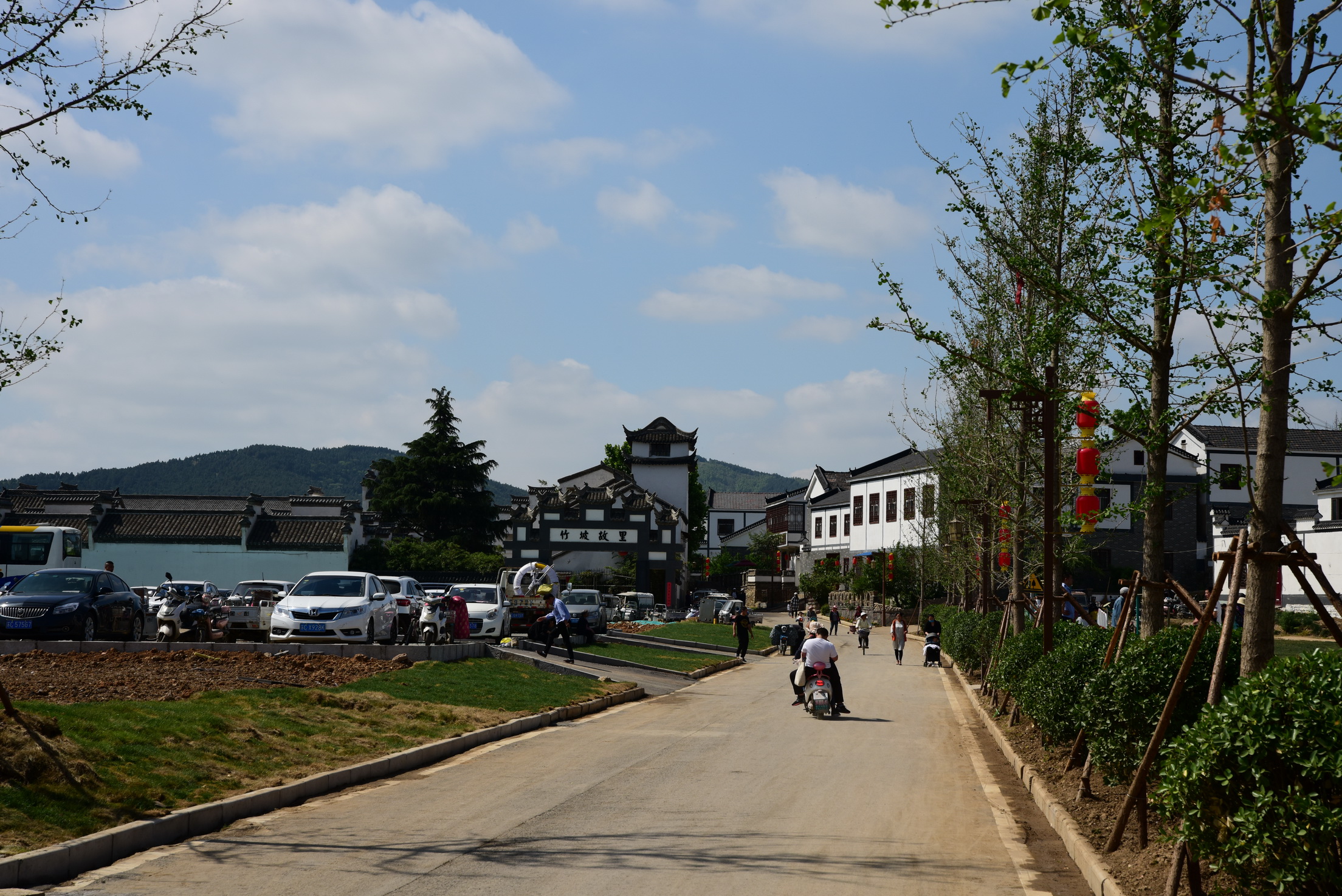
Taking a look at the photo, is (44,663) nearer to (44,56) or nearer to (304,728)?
(304,728)

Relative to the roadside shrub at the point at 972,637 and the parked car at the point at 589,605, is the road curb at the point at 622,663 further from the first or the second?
the roadside shrub at the point at 972,637

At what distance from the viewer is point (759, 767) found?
44.5ft

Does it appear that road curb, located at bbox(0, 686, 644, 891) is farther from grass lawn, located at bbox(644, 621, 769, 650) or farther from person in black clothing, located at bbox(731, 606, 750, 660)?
grass lawn, located at bbox(644, 621, 769, 650)

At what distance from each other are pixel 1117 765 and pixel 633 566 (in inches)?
2441

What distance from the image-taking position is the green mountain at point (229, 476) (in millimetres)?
139250

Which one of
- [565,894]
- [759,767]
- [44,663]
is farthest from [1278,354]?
[44,663]

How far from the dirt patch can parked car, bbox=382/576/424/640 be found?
14805 mm

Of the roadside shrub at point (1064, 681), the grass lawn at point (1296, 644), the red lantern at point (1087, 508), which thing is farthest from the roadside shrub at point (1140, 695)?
the grass lawn at point (1296, 644)

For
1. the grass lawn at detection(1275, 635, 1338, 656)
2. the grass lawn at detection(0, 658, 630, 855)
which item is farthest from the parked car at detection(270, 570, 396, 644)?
the grass lawn at detection(1275, 635, 1338, 656)

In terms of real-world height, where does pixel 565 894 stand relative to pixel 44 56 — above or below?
below

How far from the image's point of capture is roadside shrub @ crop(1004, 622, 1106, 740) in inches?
455

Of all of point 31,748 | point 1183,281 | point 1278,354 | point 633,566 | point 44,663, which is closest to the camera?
point 1278,354

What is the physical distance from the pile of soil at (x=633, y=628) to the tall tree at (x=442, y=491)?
21252 mm

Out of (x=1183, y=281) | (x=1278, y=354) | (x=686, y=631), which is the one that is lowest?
(x=686, y=631)
